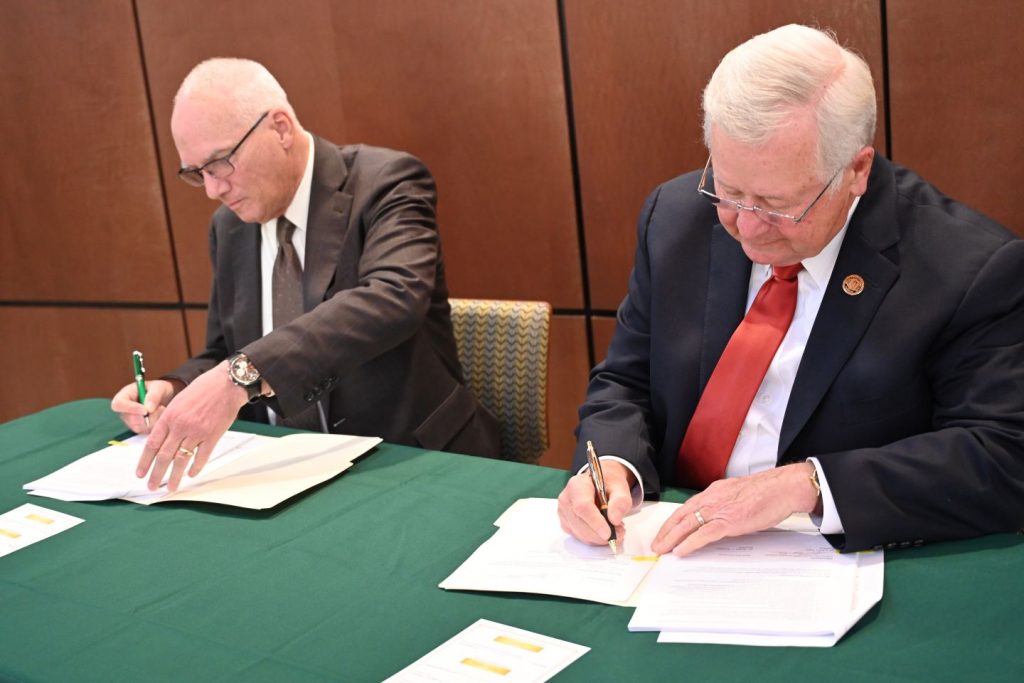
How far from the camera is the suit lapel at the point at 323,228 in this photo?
2.65 metres

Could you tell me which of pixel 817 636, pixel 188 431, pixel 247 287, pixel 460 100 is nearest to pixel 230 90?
pixel 247 287

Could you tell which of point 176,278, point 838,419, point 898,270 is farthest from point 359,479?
point 176,278

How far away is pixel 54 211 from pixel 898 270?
4.00 meters

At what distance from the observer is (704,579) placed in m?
1.43

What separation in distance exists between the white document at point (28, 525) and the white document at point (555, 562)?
2.74 ft

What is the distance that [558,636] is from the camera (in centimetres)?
135

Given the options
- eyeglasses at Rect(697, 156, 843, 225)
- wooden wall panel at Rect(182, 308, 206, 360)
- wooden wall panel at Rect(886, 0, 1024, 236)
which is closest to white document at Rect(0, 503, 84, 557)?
eyeglasses at Rect(697, 156, 843, 225)

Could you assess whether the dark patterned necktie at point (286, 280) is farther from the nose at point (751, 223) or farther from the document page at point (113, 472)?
the nose at point (751, 223)

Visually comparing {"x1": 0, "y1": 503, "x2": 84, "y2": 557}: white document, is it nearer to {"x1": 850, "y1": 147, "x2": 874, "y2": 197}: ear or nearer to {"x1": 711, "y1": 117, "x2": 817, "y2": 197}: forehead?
{"x1": 711, "y1": 117, "x2": 817, "y2": 197}: forehead

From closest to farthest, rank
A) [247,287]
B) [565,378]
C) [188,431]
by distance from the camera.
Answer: [188,431] < [247,287] < [565,378]

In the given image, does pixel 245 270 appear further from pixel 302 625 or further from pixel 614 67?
pixel 302 625

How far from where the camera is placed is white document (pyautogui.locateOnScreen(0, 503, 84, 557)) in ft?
6.16

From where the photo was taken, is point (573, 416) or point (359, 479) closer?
point (359, 479)

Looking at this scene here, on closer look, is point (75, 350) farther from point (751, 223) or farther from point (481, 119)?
point (751, 223)
